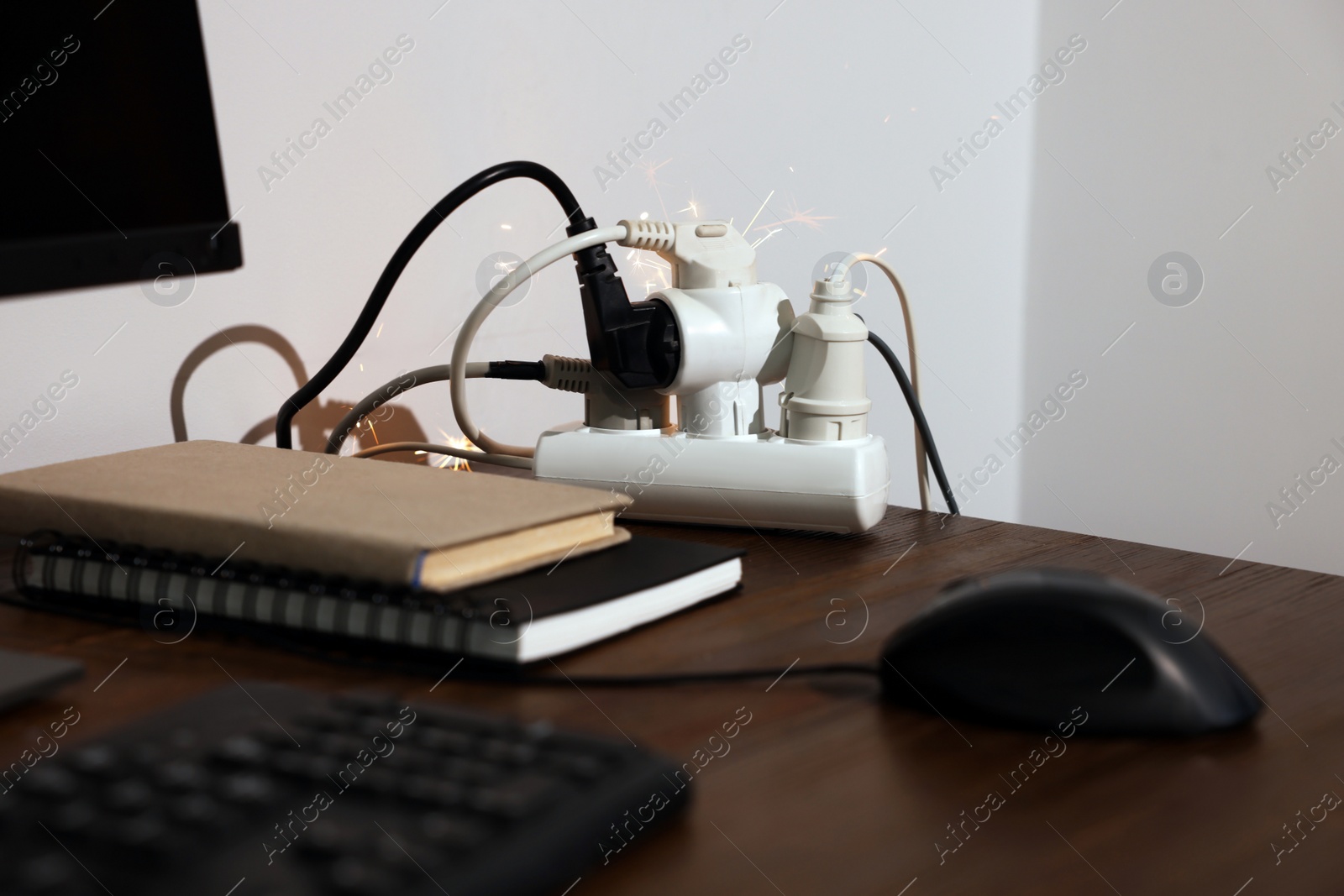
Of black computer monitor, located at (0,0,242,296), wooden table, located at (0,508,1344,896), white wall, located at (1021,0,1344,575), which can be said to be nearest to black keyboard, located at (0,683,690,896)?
wooden table, located at (0,508,1344,896)

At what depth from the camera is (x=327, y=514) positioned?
0.54 m

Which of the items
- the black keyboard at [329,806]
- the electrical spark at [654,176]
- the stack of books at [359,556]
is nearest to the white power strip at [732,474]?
the stack of books at [359,556]

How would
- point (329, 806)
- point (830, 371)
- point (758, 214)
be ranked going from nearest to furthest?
point (329, 806) < point (830, 371) < point (758, 214)

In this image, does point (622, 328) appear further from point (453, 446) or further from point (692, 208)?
point (692, 208)

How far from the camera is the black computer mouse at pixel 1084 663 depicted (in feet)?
1.39

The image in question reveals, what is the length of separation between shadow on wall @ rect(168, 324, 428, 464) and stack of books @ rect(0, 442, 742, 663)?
0.26 meters

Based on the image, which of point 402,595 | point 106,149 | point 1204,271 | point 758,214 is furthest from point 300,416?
point 1204,271

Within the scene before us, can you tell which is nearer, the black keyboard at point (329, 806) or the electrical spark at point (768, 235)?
the black keyboard at point (329, 806)

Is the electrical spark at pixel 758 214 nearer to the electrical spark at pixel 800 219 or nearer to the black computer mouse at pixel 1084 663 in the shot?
the electrical spark at pixel 800 219

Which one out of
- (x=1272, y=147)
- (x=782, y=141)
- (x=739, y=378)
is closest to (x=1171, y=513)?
(x=1272, y=147)

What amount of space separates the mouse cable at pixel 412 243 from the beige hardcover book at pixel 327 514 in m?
0.20

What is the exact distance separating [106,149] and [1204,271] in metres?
1.80

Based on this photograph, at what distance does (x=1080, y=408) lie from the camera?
209 centimetres

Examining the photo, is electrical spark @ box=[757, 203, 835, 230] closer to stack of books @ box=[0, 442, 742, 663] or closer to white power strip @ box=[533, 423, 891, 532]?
white power strip @ box=[533, 423, 891, 532]
